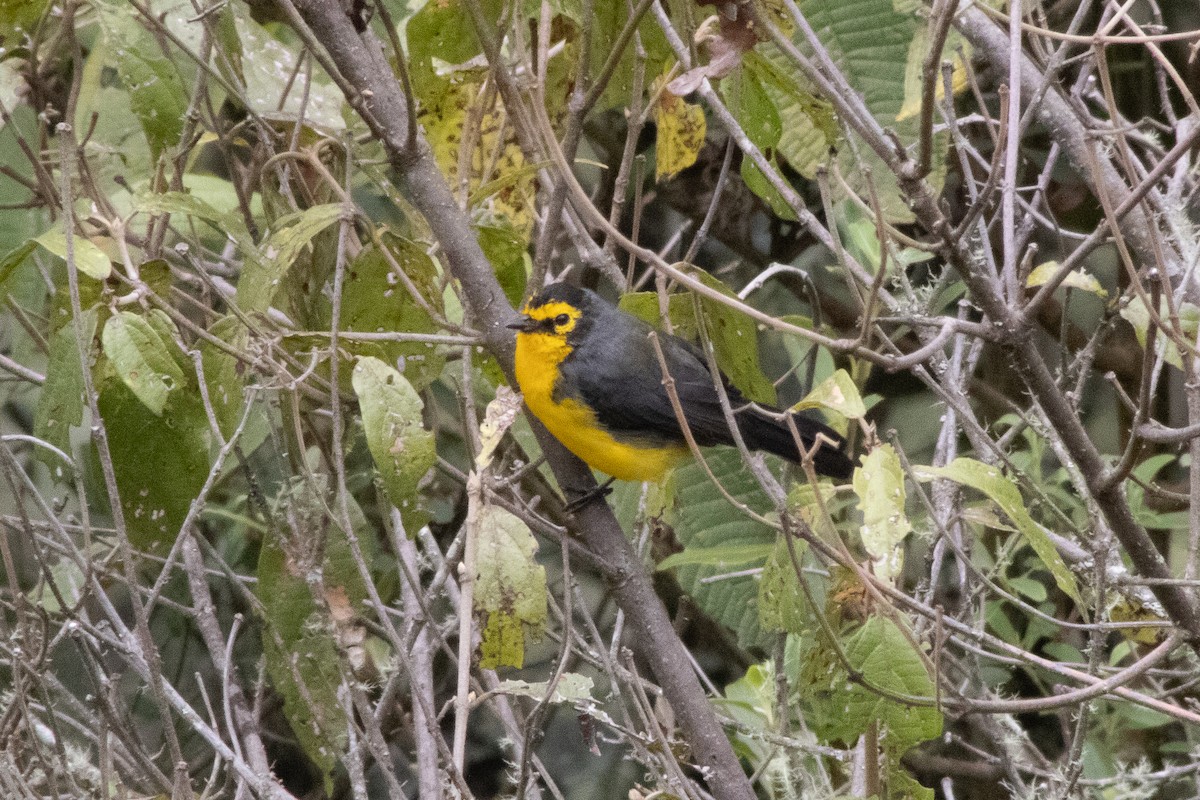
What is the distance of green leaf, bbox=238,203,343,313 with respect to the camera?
7.20ft

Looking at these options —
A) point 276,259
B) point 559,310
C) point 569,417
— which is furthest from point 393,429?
point 569,417

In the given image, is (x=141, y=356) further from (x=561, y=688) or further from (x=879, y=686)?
(x=879, y=686)

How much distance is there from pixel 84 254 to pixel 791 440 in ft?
6.63

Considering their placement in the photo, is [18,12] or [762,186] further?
[18,12]

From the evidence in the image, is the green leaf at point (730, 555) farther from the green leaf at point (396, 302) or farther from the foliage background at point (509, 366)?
the green leaf at point (396, 302)

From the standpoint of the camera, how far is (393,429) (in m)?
2.01

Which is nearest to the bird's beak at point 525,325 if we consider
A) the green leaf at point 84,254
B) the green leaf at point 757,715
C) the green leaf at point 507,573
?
the green leaf at point 507,573

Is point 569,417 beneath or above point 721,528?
above

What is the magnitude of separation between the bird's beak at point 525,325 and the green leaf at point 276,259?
1.38 ft

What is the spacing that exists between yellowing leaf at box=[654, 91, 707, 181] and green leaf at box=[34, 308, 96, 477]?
3.91 feet

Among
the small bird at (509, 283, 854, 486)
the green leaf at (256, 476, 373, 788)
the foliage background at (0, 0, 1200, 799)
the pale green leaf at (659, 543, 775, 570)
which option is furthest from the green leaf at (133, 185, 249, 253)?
the small bird at (509, 283, 854, 486)

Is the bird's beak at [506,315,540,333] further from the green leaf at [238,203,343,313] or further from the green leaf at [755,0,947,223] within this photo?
the green leaf at [755,0,947,223]

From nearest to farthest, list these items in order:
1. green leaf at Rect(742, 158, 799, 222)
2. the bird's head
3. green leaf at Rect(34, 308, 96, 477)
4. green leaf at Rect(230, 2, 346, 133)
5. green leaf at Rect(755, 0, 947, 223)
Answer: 1. green leaf at Rect(34, 308, 96, 477)
2. green leaf at Rect(742, 158, 799, 222)
3. green leaf at Rect(755, 0, 947, 223)
4. green leaf at Rect(230, 2, 346, 133)
5. the bird's head

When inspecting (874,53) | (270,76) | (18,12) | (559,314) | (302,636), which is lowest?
(302,636)
